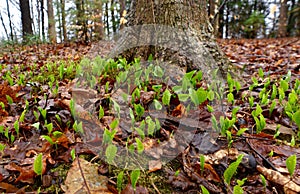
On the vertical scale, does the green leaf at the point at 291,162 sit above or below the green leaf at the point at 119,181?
above

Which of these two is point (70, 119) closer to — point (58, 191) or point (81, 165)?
point (81, 165)

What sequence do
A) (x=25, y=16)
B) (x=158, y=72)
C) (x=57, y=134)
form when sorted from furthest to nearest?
(x=25, y=16) → (x=158, y=72) → (x=57, y=134)

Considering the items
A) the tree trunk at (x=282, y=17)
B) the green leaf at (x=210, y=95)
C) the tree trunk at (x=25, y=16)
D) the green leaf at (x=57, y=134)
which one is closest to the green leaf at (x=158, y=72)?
the green leaf at (x=210, y=95)

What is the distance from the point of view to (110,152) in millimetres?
1318

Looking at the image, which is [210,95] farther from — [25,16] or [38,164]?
[25,16]

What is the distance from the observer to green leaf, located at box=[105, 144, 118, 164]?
1297 millimetres

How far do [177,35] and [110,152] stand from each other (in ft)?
6.79

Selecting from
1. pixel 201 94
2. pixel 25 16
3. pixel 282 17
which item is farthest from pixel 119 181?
pixel 282 17

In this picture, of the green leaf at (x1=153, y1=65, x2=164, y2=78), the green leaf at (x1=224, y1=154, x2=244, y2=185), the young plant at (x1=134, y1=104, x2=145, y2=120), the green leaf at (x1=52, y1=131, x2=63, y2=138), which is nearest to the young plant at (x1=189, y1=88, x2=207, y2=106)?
the young plant at (x1=134, y1=104, x2=145, y2=120)

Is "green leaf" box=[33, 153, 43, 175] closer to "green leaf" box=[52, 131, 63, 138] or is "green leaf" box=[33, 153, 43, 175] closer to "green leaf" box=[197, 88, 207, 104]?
"green leaf" box=[52, 131, 63, 138]

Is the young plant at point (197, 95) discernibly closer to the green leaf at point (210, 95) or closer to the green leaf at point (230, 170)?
the green leaf at point (210, 95)

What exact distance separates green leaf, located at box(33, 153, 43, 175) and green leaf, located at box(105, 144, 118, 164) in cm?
32

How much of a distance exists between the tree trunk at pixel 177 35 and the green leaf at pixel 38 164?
203 cm

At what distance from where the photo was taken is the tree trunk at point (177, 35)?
295 cm
